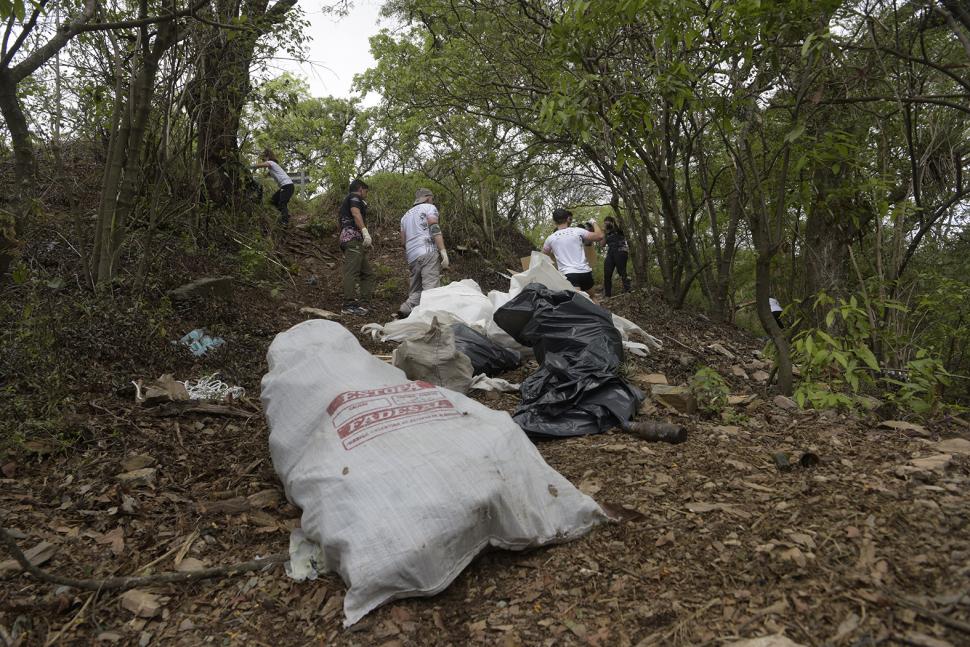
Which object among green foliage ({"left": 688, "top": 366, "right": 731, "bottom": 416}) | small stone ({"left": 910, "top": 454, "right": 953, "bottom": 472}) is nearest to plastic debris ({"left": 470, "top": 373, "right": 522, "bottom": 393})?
green foliage ({"left": 688, "top": 366, "right": 731, "bottom": 416})

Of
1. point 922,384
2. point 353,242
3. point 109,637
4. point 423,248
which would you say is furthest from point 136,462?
point 353,242

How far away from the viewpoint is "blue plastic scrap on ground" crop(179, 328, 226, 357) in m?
4.09

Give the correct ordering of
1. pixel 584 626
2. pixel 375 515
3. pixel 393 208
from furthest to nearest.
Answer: pixel 393 208 → pixel 375 515 → pixel 584 626

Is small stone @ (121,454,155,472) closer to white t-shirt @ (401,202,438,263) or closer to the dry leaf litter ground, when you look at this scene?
the dry leaf litter ground

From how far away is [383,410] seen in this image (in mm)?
2066

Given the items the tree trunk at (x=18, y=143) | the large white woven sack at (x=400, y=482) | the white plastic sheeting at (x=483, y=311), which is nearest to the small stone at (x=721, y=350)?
the white plastic sheeting at (x=483, y=311)

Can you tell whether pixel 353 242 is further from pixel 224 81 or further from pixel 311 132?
pixel 311 132

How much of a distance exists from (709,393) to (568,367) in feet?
2.81

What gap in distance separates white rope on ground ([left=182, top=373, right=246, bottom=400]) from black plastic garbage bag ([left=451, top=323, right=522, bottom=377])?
1.47 metres

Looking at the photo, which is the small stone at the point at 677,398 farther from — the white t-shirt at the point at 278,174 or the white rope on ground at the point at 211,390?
the white t-shirt at the point at 278,174

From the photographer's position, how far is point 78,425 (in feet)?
8.71

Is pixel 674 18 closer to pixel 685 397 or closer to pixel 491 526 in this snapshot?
pixel 685 397

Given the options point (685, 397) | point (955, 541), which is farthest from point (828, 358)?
point (955, 541)

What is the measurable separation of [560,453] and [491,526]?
1.03 meters
